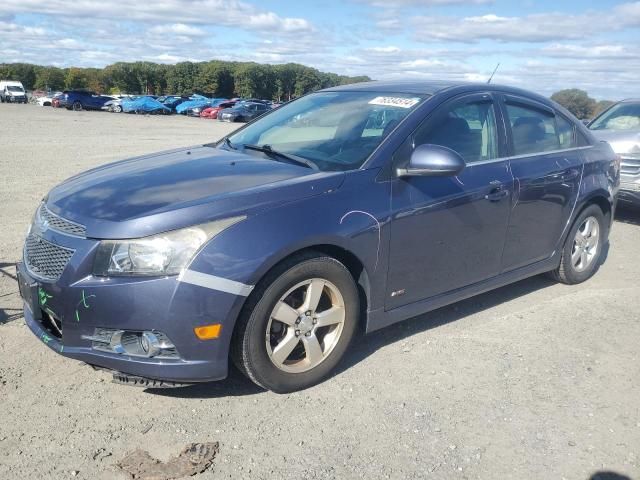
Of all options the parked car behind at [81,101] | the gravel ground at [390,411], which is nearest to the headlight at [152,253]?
the gravel ground at [390,411]

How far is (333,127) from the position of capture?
172 inches

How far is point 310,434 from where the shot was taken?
3188 millimetres

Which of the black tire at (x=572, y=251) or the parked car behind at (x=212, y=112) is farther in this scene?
the parked car behind at (x=212, y=112)

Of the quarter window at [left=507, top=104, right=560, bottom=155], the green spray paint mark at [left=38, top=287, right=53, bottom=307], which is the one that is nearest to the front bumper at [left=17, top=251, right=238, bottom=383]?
the green spray paint mark at [left=38, top=287, right=53, bottom=307]

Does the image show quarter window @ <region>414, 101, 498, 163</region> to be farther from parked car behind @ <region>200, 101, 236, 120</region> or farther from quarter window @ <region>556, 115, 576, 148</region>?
parked car behind @ <region>200, 101, 236, 120</region>

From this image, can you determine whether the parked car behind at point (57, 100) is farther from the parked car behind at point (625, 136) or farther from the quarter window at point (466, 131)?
the quarter window at point (466, 131)

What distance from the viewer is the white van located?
184 feet

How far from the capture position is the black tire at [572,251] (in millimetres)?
5438

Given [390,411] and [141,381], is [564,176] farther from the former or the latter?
[141,381]

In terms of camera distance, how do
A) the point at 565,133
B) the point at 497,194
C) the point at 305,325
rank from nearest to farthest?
the point at 305,325 < the point at 497,194 < the point at 565,133

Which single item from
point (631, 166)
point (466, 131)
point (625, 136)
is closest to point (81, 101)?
point (625, 136)

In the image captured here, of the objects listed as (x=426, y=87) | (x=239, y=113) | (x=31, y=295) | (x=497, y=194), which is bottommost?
(x=239, y=113)

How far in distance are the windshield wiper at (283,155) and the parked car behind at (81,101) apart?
1952 inches

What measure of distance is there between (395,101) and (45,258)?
98.2 inches
